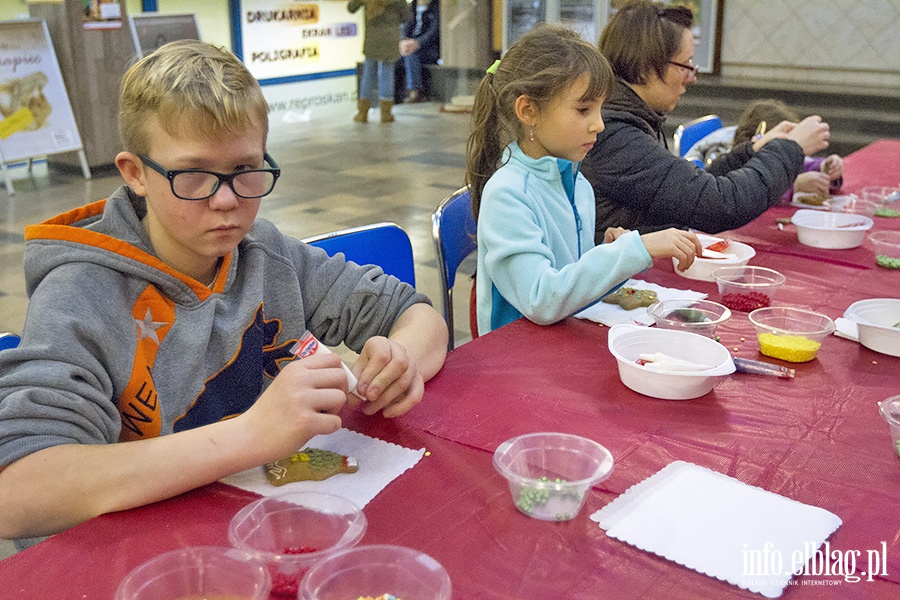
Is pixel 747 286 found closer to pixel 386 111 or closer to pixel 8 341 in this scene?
pixel 8 341

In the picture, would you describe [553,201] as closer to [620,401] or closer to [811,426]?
[620,401]

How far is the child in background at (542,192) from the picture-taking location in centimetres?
174

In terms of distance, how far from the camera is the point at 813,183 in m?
2.92

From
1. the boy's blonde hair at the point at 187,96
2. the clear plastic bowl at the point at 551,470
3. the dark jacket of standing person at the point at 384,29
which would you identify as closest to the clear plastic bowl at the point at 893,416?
the clear plastic bowl at the point at 551,470

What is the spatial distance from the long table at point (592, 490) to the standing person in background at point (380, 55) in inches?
333

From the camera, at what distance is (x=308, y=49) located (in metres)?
10.1

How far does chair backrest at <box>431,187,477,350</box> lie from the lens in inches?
89.5

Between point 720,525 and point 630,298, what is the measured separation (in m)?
0.86

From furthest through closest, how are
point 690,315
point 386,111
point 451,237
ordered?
point 386,111
point 451,237
point 690,315

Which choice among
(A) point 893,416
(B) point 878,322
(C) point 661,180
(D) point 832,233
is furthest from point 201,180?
(D) point 832,233

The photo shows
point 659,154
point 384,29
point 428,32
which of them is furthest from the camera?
point 428,32

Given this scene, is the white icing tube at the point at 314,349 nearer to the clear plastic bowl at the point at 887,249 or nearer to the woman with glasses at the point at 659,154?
the woman with glasses at the point at 659,154

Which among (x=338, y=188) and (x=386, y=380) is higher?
(x=386, y=380)

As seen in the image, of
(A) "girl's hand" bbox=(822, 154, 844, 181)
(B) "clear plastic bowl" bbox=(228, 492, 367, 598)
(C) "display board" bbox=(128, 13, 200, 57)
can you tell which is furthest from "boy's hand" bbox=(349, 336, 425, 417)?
(C) "display board" bbox=(128, 13, 200, 57)
